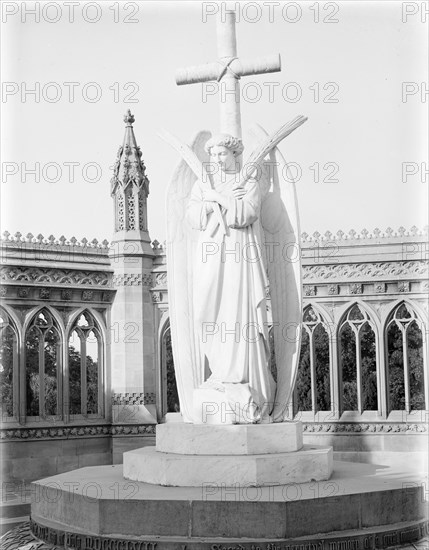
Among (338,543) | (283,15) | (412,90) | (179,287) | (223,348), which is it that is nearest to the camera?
(338,543)

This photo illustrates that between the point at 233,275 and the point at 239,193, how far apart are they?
2.32 feet

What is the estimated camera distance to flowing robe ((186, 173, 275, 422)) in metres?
7.28

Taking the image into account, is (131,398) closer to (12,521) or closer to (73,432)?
(73,432)

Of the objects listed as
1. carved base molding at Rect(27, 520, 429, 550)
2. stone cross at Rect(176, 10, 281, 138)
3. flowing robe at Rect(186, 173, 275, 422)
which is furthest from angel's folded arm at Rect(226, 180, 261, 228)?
carved base molding at Rect(27, 520, 429, 550)

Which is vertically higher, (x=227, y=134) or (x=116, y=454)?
(x=227, y=134)

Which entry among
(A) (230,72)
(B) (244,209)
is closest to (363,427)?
(B) (244,209)

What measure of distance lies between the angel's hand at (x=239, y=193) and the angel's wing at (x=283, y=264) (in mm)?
382

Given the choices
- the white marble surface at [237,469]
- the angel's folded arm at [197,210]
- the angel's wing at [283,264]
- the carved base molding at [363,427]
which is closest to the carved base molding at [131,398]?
the carved base molding at [363,427]

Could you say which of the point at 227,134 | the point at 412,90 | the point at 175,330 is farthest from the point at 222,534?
the point at 412,90

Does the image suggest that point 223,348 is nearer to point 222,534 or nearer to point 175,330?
point 175,330

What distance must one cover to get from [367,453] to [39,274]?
6.57m

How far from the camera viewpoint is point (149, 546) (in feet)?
19.4

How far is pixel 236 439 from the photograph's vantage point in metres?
6.86

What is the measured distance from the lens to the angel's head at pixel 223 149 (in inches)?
293
